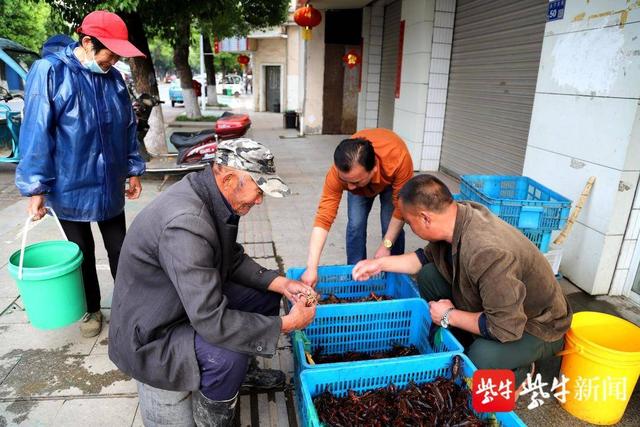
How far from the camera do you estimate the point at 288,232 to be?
5426 mm

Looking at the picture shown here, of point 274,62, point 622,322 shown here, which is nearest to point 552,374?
point 622,322

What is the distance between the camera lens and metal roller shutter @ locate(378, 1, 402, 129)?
34.2 ft

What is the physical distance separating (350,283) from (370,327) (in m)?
0.50

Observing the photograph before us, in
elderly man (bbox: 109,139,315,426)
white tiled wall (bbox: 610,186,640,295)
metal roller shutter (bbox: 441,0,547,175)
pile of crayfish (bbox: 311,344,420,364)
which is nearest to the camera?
elderly man (bbox: 109,139,315,426)

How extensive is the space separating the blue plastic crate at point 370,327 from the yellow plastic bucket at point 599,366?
2.51 ft

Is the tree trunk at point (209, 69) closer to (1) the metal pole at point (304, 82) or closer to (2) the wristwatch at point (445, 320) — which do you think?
(1) the metal pole at point (304, 82)

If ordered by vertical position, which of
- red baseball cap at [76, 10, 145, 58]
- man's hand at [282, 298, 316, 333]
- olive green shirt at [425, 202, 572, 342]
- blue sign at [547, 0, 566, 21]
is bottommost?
man's hand at [282, 298, 316, 333]

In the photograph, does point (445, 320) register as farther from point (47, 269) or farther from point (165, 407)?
point (47, 269)

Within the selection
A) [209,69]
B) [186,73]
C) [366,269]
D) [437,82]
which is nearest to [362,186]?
[366,269]

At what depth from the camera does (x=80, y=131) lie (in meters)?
2.79

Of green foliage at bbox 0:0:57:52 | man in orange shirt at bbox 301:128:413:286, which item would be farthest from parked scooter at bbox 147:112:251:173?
green foliage at bbox 0:0:57:52

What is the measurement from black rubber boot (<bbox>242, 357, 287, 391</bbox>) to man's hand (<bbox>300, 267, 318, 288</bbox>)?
58cm

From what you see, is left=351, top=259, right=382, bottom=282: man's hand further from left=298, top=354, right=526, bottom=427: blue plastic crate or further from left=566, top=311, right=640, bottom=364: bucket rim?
left=566, top=311, right=640, bottom=364: bucket rim

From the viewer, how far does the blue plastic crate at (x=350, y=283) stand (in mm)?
2967
